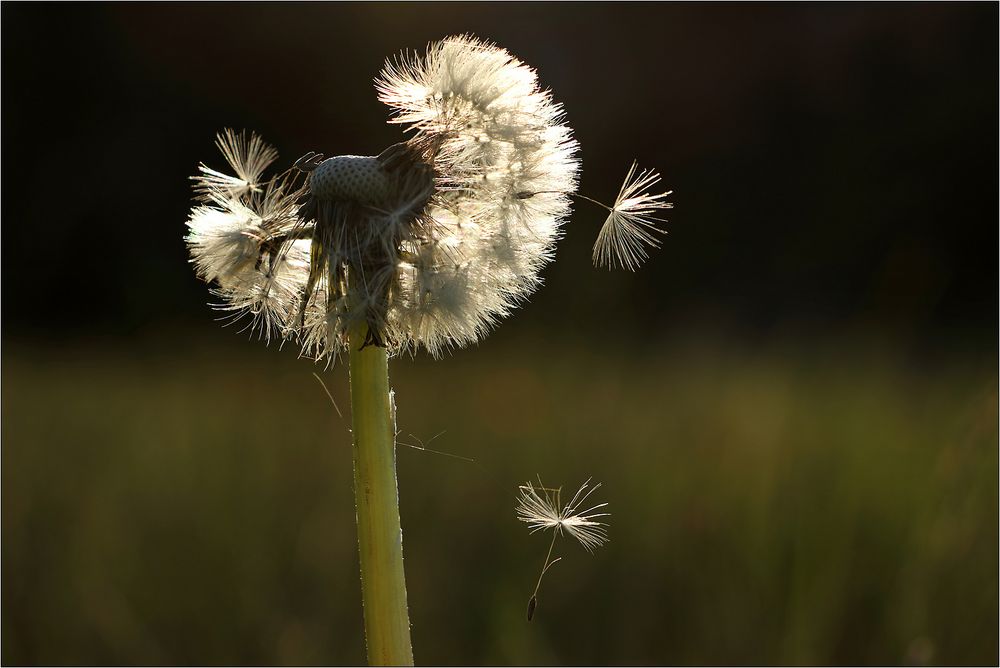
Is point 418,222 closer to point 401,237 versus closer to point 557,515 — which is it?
point 401,237

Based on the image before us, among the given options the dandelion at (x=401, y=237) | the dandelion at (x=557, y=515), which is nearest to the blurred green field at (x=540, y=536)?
the dandelion at (x=557, y=515)

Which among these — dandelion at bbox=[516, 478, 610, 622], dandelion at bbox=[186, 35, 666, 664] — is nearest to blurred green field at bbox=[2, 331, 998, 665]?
dandelion at bbox=[516, 478, 610, 622]

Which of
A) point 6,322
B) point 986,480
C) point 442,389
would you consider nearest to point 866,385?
point 986,480

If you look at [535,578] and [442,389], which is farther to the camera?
[442,389]

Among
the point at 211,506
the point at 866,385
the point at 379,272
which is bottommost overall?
the point at 379,272

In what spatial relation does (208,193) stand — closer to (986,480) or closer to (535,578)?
(535,578)

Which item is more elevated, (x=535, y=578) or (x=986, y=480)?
(x=986, y=480)

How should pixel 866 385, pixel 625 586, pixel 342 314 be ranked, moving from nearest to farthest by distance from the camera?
pixel 342 314 < pixel 625 586 < pixel 866 385

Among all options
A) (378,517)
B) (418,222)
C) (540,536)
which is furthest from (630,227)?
(540,536)
